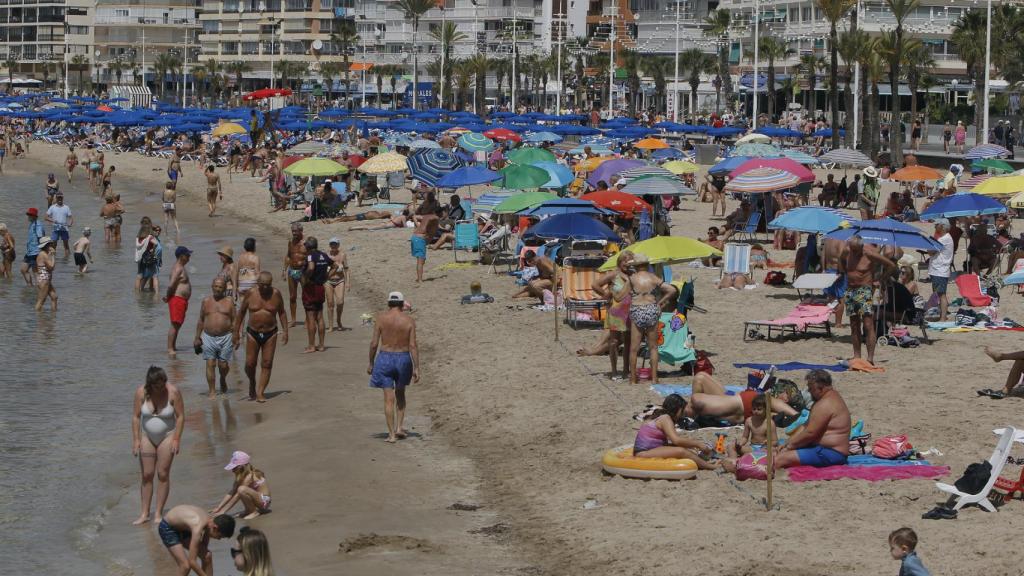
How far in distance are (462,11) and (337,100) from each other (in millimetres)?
15744

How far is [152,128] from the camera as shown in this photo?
68375mm

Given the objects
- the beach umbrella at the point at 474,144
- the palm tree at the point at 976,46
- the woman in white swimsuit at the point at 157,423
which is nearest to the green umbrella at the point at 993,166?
the beach umbrella at the point at 474,144

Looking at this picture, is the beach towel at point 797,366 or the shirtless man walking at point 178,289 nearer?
the beach towel at point 797,366

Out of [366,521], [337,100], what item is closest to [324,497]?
[366,521]

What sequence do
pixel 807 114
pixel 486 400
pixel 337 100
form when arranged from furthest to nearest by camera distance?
pixel 337 100, pixel 807 114, pixel 486 400

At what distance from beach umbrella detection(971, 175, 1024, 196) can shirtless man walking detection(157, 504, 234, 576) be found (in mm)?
16440

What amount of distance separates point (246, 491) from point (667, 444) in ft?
10.7

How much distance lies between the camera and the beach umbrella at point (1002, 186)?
2214 cm

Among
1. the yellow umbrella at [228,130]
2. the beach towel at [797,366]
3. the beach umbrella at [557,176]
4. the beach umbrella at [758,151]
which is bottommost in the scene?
the beach towel at [797,366]

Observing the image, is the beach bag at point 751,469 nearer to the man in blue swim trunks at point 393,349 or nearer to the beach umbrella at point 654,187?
the man in blue swim trunks at point 393,349

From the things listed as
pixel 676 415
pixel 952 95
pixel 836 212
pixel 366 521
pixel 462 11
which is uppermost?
pixel 462 11

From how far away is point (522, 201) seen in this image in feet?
72.6

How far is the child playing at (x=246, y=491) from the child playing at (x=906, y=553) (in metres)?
5.14

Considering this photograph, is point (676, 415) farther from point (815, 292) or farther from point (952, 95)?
point (952, 95)
